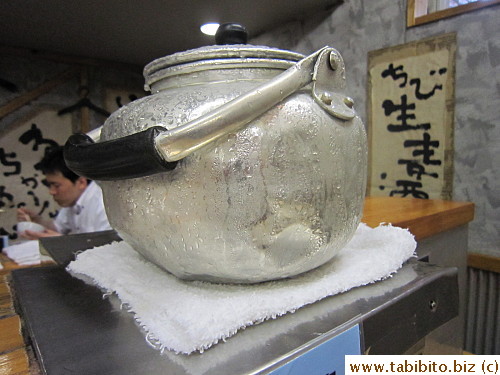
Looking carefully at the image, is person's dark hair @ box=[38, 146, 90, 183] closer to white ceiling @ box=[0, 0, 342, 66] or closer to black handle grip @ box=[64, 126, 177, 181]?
white ceiling @ box=[0, 0, 342, 66]

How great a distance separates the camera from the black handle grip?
31cm

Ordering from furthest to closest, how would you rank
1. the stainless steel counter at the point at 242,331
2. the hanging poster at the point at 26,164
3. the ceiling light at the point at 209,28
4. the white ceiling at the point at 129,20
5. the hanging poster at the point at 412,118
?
the hanging poster at the point at 26,164, the ceiling light at the point at 209,28, the white ceiling at the point at 129,20, the hanging poster at the point at 412,118, the stainless steel counter at the point at 242,331

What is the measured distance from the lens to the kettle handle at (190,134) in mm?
311

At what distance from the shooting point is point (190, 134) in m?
0.31

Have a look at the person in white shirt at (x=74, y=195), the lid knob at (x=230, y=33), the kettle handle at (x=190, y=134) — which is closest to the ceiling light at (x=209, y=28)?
the person in white shirt at (x=74, y=195)

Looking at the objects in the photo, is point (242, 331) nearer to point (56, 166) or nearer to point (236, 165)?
point (236, 165)

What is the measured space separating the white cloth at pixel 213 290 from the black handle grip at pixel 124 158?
150 millimetres

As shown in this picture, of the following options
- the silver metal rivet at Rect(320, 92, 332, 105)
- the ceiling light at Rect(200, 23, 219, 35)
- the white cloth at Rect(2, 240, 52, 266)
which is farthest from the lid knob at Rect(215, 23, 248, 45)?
the ceiling light at Rect(200, 23, 219, 35)

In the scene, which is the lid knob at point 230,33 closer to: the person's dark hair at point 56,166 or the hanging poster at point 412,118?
the hanging poster at point 412,118

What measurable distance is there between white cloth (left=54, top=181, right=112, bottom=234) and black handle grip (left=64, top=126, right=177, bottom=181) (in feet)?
3.61

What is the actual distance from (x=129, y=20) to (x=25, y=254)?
1289 millimetres

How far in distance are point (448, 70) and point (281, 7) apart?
34.0 inches

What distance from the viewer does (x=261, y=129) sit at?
345 mm

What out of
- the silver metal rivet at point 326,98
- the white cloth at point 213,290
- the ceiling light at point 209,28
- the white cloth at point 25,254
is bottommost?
the white cloth at point 25,254
